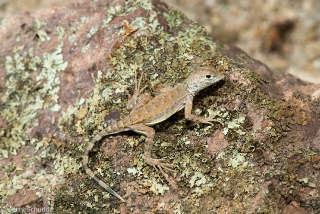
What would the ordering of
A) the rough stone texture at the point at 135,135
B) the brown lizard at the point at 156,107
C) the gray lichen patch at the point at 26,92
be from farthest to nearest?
1. the gray lichen patch at the point at 26,92
2. the brown lizard at the point at 156,107
3. the rough stone texture at the point at 135,135

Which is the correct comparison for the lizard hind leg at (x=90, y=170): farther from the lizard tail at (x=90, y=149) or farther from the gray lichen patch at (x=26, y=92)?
the gray lichen patch at (x=26, y=92)

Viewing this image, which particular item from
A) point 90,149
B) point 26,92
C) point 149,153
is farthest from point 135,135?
point 26,92

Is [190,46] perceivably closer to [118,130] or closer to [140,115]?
[140,115]

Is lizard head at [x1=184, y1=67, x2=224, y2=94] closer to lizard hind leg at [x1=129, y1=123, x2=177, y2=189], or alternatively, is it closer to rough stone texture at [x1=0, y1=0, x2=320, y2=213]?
rough stone texture at [x1=0, y1=0, x2=320, y2=213]

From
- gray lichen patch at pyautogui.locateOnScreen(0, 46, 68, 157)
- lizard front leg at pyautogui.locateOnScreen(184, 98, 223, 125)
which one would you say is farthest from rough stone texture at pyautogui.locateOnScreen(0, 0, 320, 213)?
lizard front leg at pyautogui.locateOnScreen(184, 98, 223, 125)

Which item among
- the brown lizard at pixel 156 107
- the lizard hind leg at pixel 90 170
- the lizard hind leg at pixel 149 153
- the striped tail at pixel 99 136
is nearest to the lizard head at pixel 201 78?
the brown lizard at pixel 156 107

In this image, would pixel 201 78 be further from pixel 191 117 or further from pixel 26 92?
pixel 26 92
